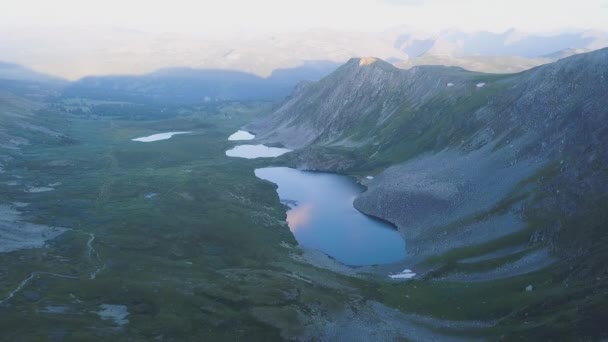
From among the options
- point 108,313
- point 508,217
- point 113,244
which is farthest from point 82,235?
point 508,217

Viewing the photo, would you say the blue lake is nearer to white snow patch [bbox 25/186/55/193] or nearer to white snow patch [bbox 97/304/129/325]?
white snow patch [bbox 97/304/129/325]

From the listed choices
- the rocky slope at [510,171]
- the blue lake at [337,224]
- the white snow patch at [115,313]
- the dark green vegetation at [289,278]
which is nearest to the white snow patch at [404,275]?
the dark green vegetation at [289,278]

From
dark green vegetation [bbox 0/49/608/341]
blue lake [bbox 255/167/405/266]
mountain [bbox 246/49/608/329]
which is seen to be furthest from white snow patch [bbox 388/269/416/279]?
blue lake [bbox 255/167/405/266]

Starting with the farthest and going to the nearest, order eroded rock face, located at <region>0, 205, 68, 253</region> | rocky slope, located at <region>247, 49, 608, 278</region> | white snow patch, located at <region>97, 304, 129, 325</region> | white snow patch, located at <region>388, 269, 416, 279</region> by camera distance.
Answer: eroded rock face, located at <region>0, 205, 68, 253</region>, white snow patch, located at <region>388, 269, 416, 279</region>, rocky slope, located at <region>247, 49, 608, 278</region>, white snow patch, located at <region>97, 304, 129, 325</region>

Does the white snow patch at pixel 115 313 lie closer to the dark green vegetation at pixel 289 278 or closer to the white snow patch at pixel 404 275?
the dark green vegetation at pixel 289 278

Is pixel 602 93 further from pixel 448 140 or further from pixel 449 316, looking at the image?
pixel 449 316

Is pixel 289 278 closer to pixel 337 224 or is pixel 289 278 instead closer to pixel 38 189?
pixel 337 224
